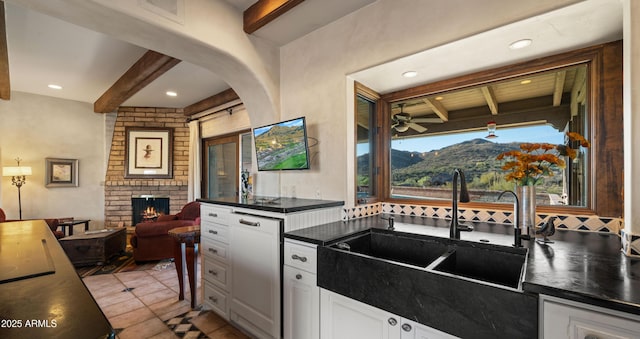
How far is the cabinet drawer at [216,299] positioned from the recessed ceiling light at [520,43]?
2.78 m

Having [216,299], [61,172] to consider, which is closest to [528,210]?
[216,299]

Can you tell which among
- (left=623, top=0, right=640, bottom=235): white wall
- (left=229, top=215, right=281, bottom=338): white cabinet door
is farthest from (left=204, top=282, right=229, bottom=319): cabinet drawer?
(left=623, top=0, right=640, bottom=235): white wall

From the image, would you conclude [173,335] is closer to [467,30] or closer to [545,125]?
[467,30]

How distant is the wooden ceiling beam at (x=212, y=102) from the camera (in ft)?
13.8

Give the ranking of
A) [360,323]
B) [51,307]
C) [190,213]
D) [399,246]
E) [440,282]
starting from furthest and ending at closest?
1. [190,213]
2. [399,246]
3. [360,323]
4. [440,282]
5. [51,307]

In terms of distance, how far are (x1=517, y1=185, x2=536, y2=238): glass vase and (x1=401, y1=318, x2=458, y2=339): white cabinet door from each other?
91cm

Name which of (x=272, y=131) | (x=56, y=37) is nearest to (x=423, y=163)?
(x=272, y=131)

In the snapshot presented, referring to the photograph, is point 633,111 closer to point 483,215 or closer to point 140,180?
point 483,215

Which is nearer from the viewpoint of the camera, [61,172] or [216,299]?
[216,299]

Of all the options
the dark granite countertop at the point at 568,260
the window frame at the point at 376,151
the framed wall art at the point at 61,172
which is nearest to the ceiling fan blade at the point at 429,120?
the window frame at the point at 376,151

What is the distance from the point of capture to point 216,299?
237 cm

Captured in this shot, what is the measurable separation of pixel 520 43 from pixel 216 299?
2975 millimetres

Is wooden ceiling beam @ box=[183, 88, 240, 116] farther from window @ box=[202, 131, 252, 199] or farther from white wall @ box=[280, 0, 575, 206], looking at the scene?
white wall @ box=[280, 0, 575, 206]

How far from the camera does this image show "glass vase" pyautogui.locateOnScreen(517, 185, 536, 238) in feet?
5.20
